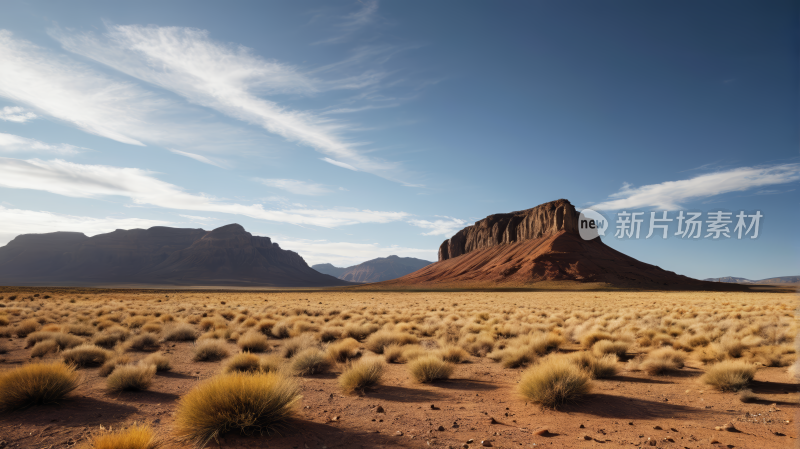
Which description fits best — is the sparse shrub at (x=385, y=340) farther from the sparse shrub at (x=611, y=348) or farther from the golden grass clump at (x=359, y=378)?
the sparse shrub at (x=611, y=348)

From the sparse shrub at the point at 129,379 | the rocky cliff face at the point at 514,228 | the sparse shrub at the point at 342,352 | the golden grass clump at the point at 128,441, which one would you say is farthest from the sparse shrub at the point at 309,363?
the rocky cliff face at the point at 514,228

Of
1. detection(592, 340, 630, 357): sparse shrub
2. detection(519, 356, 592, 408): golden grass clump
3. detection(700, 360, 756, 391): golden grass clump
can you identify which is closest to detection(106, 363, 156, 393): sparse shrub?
detection(519, 356, 592, 408): golden grass clump

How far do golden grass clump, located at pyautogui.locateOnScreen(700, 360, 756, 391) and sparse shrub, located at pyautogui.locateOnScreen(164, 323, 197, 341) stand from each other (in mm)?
16612

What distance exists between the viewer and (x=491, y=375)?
352 inches

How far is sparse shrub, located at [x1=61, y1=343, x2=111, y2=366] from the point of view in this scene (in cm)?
944

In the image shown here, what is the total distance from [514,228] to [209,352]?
142654 millimetres

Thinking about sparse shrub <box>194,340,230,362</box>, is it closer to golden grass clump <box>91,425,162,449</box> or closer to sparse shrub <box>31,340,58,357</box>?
sparse shrub <box>31,340,58,357</box>

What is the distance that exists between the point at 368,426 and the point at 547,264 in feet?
340

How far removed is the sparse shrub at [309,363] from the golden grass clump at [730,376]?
8.73 meters

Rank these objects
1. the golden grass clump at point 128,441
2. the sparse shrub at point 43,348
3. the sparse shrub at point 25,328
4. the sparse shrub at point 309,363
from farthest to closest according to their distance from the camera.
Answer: the sparse shrub at point 25,328 → the sparse shrub at point 43,348 → the sparse shrub at point 309,363 → the golden grass clump at point 128,441

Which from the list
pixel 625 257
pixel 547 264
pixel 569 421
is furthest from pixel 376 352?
pixel 625 257

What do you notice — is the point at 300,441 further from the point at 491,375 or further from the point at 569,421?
the point at 491,375

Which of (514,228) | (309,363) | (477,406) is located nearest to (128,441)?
(309,363)

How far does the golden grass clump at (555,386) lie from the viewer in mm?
6355
